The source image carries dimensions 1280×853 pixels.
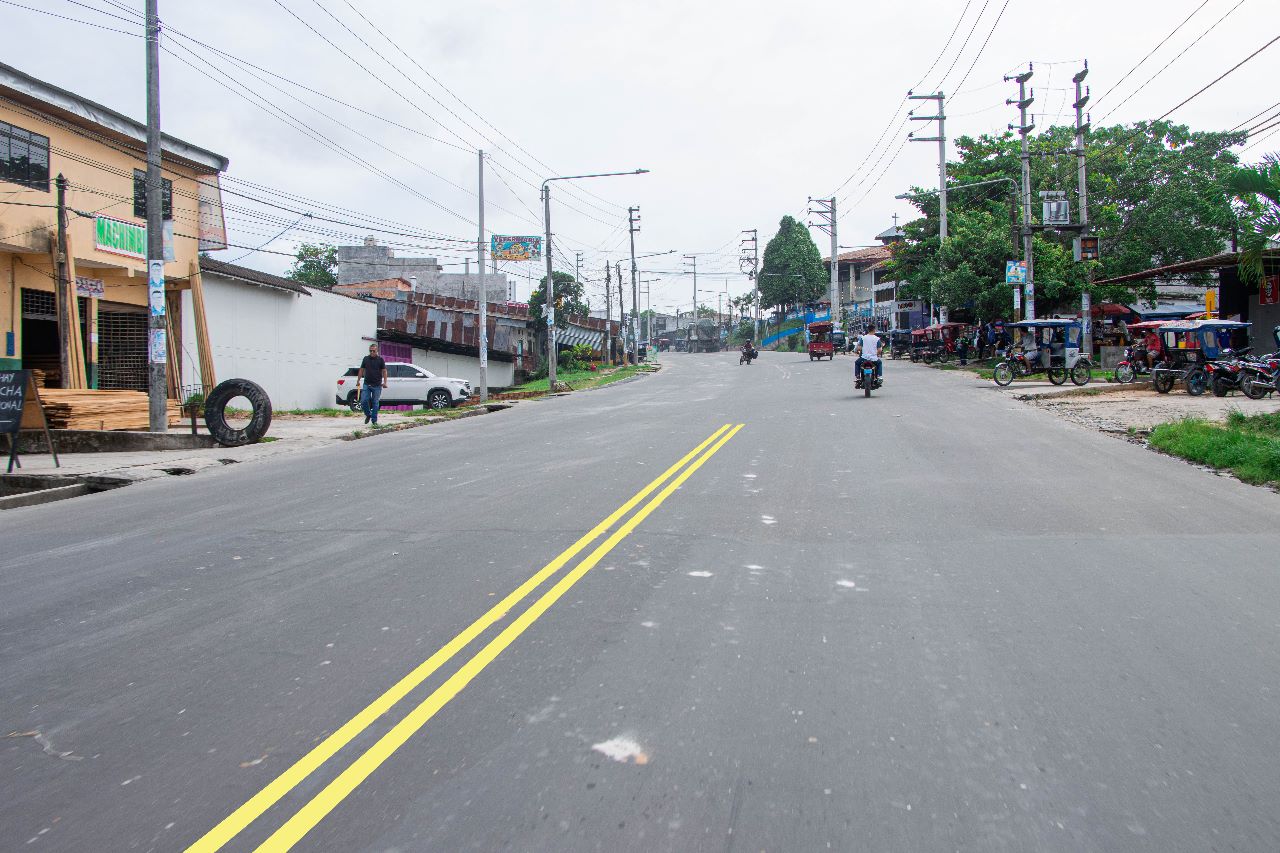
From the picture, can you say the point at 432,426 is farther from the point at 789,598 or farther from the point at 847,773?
the point at 847,773

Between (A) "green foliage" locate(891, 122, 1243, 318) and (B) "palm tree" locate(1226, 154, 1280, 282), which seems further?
(A) "green foliage" locate(891, 122, 1243, 318)

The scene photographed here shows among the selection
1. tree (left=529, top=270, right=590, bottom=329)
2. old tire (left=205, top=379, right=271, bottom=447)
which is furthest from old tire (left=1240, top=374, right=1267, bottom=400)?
tree (left=529, top=270, right=590, bottom=329)

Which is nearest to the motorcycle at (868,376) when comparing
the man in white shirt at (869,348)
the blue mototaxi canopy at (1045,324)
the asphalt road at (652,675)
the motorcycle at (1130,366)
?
the man in white shirt at (869,348)

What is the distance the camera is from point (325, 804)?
10.6ft

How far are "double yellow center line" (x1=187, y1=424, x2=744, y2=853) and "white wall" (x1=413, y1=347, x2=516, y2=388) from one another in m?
35.2

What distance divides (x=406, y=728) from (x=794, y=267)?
98165 millimetres

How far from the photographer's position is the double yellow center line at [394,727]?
308 centimetres

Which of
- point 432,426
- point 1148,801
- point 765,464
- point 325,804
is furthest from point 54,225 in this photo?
point 1148,801

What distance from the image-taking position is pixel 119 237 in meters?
22.4

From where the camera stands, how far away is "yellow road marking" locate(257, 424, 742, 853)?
10.1 ft

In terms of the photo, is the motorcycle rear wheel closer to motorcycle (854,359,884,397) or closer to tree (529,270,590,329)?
motorcycle (854,359,884,397)

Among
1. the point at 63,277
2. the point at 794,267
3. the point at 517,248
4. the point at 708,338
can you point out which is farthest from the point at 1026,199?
the point at 708,338

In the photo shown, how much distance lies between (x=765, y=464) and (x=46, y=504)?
28.5 feet

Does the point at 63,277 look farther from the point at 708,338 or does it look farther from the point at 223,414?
the point at 708,338
